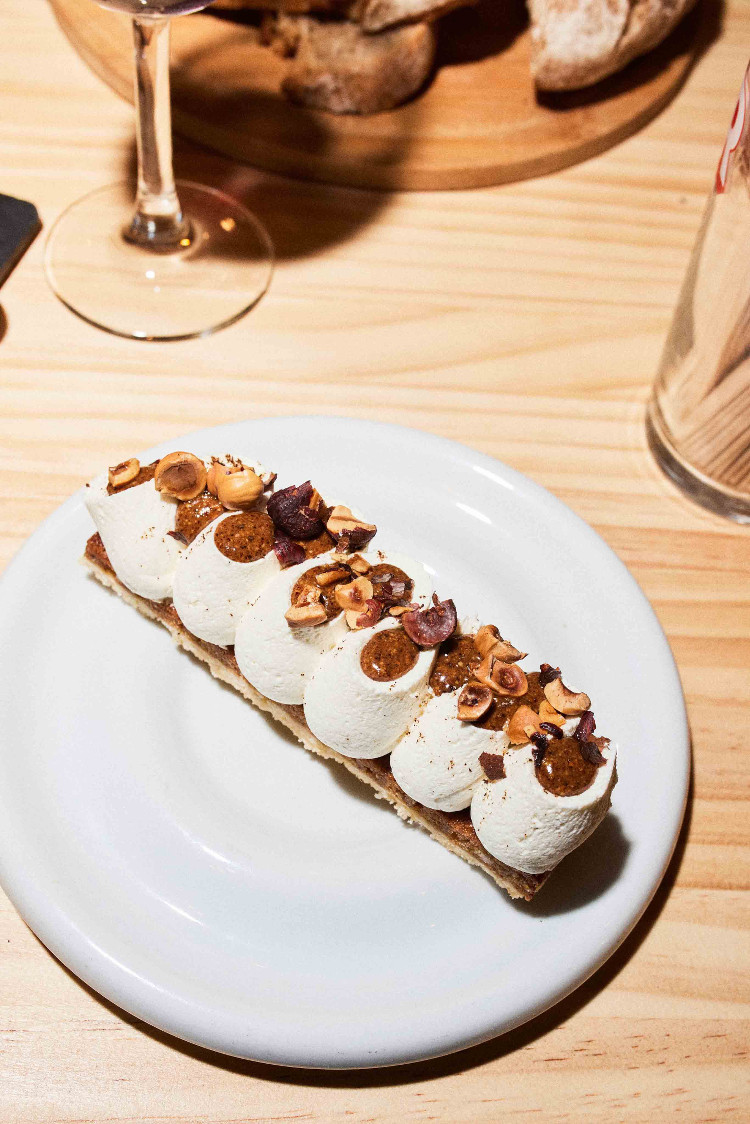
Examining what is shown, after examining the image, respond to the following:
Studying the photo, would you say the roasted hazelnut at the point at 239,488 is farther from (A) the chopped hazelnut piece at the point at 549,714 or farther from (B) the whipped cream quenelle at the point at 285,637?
(A) the chopped hazelnut piece at the point at 549,714

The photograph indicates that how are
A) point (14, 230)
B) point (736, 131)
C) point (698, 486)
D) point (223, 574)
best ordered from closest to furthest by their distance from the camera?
point (223, 574)
point (736, 131)
point (698, 486)
point (14, 230)

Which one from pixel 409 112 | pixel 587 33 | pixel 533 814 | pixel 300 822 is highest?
pixel 587 33

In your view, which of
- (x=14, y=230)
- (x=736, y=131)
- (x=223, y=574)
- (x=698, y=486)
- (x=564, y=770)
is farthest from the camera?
(x=14, y=230)

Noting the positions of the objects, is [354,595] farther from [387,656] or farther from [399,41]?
[399,41]

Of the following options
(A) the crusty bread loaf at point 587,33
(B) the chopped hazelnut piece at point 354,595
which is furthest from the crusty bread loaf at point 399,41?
(B) the chopped hazelnut piece at point 354,595

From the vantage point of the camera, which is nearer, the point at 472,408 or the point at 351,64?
the point at 472,408

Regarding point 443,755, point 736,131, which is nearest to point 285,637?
point 443,755

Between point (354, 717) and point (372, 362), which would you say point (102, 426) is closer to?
point (372, 362)
